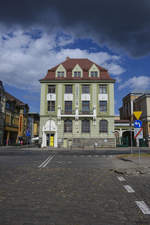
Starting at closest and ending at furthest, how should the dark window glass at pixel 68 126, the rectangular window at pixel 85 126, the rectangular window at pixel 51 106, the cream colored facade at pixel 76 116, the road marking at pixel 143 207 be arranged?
the road marking at pixel 143 207, the cream colored facade at pixel 76 116, the rectangular window at pixel 85 126, the dark window glass at pixel 68 126, the rectangular window at pixel 51 106

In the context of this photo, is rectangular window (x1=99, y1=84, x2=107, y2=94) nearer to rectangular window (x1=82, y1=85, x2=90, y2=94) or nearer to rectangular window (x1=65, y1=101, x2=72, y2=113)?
rectangular window (x1=82, y1=85, x2=90, y2=94)

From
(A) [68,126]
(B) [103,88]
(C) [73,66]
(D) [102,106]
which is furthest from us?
(C) [73,66]

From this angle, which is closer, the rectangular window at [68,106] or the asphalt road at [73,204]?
the asphalt road at [73,204]

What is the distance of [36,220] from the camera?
3.56 m

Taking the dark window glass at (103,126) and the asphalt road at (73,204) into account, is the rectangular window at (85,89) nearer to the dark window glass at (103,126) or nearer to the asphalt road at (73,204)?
the dark window glass at (103,126)

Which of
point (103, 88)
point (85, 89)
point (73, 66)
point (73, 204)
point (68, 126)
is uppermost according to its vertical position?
point (73, 66)

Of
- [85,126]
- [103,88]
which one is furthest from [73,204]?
[103,88]

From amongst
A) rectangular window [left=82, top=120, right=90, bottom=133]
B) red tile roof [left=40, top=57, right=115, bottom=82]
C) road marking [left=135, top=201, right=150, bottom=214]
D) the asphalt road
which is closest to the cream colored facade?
rectangular window [left=82, top=120, right=90, bottom=133]

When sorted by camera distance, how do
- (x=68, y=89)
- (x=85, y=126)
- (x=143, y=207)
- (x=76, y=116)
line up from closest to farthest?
(x=143, y=207) < (x=76, y=116) < (x=85, y=126) < (x=68, y=89)

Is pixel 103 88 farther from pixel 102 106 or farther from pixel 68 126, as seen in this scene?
pixel 68 126

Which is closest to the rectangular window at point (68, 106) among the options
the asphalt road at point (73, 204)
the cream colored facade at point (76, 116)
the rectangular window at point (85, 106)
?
the cream colored facade at point (76, 116)

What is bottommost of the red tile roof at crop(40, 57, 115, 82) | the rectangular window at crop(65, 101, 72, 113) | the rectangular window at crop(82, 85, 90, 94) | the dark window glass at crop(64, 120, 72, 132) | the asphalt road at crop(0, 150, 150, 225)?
the asphalt road at crop(0, 150, 150, 225)

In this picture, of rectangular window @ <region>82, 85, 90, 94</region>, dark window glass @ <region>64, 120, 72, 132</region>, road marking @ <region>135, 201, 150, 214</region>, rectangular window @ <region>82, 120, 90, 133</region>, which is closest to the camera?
road marking @ <region>135, 201, 150, 214</region>

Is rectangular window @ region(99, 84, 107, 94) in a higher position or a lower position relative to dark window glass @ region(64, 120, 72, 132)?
higher
